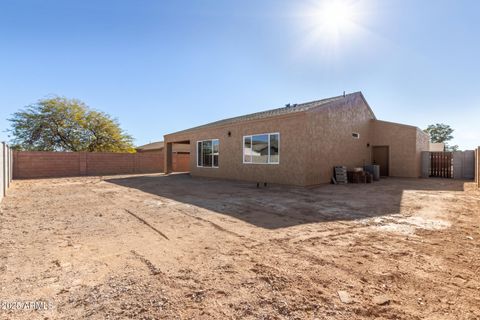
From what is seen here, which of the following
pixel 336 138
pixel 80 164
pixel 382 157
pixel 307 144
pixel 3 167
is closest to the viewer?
pixel 3 167

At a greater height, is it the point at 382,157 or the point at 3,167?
the point at 382,157

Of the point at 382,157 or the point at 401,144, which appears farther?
the point at 382,157

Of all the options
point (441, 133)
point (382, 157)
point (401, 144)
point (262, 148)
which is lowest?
point (382, 157)

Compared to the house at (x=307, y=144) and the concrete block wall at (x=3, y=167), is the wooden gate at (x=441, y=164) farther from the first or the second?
the concrete block wall at (x=3, y=167)

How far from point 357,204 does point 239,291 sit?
5415mm

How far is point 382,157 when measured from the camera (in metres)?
15.5

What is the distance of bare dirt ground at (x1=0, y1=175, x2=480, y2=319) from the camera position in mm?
1973

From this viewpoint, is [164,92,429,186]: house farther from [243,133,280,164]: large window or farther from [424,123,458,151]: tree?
[424,123,458,151]: tree

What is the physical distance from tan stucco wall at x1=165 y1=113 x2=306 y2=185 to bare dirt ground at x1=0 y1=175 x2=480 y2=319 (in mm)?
5021

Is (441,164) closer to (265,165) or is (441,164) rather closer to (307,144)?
(307,144)

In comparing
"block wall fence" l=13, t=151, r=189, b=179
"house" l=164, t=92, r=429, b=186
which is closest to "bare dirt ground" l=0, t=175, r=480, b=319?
"house" l=164, t=92, r=429, b=186

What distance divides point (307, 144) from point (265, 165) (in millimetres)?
2323

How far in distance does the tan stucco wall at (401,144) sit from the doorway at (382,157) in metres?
0.26

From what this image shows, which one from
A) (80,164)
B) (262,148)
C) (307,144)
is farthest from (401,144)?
(80,164)
